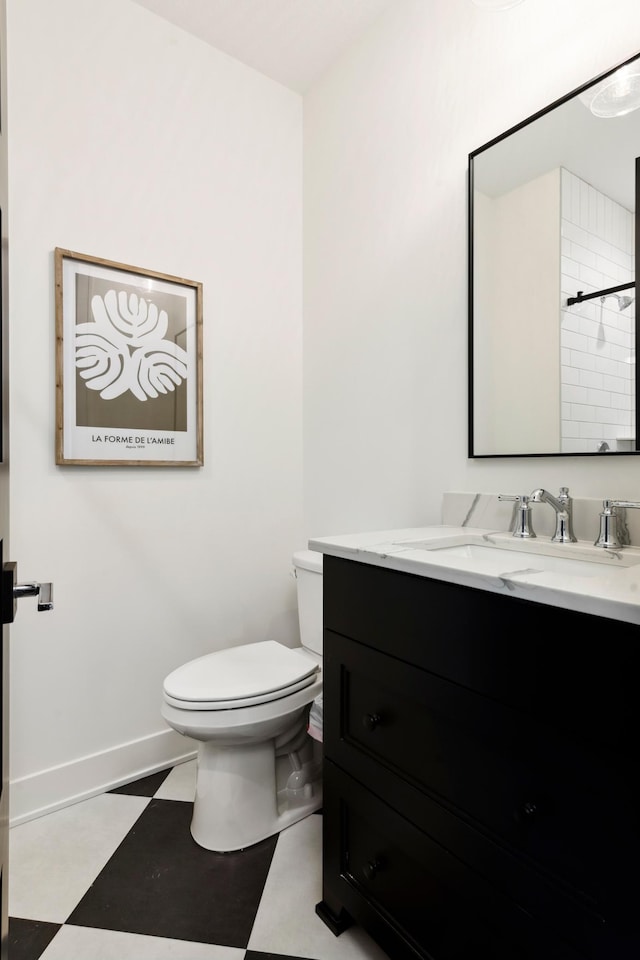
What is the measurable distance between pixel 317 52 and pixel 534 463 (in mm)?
1791

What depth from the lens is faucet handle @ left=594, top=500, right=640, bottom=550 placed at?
110cm

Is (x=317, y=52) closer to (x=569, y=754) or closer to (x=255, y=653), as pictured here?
(x=255, y=653)

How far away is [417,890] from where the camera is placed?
3.11 ft

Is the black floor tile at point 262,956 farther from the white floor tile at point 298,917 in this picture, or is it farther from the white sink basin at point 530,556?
the white sink basin at point 530,556

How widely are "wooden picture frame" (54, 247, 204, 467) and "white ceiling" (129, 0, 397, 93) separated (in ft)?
2.94

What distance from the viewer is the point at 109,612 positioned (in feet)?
5.74

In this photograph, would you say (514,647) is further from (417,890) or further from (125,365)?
(125,365)

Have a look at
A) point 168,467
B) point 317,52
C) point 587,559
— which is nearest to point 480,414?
point 587,559

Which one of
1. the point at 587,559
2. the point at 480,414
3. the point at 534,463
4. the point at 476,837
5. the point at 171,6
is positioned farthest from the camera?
the point at 171,6

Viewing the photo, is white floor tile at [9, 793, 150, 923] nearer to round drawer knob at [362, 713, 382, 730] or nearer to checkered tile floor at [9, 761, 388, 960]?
checkered tile floor at [9, 761, 388, 960]

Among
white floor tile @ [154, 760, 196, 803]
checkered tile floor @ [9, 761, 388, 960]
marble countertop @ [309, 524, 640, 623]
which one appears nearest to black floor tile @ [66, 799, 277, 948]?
checkered tile floor @ [9, 761, 388, 960]

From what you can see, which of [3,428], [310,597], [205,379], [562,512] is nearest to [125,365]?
[205,379]

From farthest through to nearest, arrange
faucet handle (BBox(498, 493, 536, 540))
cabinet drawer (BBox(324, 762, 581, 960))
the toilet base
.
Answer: the toilet base, faucet handle (BBox(498, 493, 536, 540)), cabinet drawer (BBox(324, 762, 581, 960))

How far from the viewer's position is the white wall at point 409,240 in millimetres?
1296
